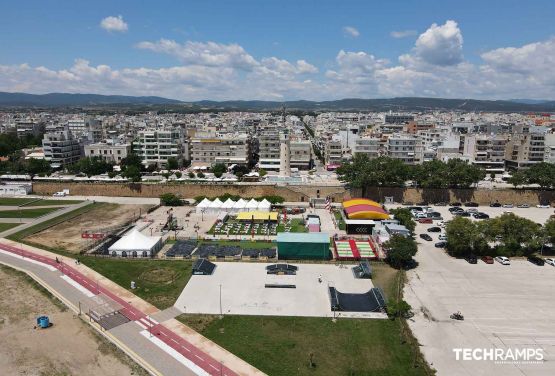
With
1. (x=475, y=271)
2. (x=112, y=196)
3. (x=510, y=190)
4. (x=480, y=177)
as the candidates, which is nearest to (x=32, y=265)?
(x=112, y=196)

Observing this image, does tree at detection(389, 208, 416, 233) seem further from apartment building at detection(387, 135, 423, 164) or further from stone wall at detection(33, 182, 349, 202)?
apartment building at detection(387, 135, 423, 164)

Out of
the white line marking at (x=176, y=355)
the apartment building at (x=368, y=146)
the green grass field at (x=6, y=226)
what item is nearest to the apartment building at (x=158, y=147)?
the green grass field at (x=6, y=226)

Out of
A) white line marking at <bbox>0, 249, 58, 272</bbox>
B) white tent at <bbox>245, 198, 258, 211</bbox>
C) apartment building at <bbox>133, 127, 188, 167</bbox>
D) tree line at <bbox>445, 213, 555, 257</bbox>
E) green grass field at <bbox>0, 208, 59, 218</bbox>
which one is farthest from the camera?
apartment building at <bbox>133, 127, 188, 167</bbox>

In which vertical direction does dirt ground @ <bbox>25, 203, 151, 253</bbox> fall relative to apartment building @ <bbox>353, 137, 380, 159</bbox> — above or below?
below

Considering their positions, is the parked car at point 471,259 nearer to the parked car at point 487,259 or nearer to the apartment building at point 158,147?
the parked car at point 487,259

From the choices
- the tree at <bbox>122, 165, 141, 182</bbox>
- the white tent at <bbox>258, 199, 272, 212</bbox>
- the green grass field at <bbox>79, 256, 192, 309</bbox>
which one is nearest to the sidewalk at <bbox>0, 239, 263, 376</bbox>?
the green grass field at <bbox>79, 256, 192, 309</bbox>
